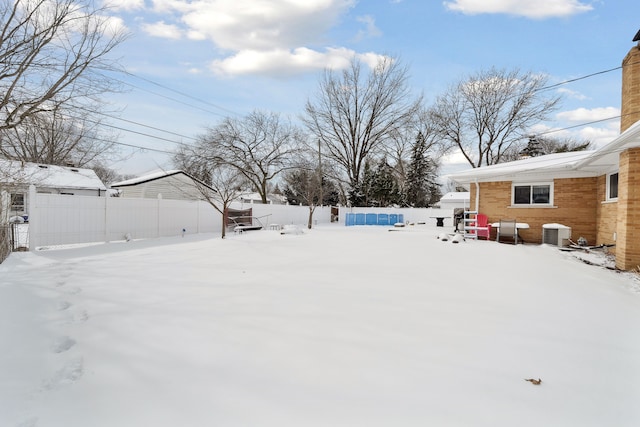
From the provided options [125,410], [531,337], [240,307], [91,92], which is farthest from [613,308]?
[91,92]

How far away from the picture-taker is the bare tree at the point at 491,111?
26.8 meters

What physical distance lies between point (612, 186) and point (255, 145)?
24938 millimetres

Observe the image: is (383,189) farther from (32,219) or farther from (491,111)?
(32,219)

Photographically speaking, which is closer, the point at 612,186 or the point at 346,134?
the point at 612,186

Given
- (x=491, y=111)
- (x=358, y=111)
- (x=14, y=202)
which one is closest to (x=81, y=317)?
(x=14, y=202)

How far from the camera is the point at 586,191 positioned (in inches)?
459

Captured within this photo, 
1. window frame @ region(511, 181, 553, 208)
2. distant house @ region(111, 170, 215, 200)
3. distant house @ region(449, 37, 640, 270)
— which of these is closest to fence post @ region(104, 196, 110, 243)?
distant house @ region(111, 170, 215, 200)

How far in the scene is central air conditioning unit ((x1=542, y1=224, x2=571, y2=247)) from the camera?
11.1 m

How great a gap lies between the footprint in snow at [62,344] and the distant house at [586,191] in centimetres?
870

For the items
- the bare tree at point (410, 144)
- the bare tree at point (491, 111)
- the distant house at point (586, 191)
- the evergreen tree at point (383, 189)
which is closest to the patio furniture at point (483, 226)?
the distant house at point (586, 191)

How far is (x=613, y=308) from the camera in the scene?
4500 mm

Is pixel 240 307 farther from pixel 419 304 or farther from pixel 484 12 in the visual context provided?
pixel 484 12

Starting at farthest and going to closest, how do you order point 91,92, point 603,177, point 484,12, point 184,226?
1. point 184,226
2. point 484,12
3. point 603,177
4. point 91,92

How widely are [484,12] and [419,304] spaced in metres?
11.8
